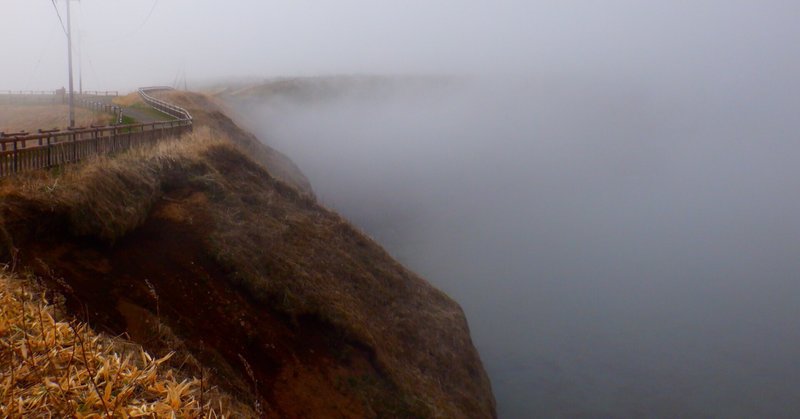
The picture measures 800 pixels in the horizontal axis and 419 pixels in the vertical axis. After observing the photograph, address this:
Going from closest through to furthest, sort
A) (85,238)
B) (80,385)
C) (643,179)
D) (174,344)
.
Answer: (80,385) → (174,344) → (85,238) → (643,179)

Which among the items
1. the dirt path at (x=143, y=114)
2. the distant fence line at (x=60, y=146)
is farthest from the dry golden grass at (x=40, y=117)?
the distant fence line at (x=60, y=146)

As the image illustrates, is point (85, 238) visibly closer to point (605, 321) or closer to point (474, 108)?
point (605, 321)

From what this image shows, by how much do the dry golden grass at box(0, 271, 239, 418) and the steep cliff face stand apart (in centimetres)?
202

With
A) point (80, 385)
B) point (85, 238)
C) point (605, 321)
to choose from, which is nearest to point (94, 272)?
point (85, 238)

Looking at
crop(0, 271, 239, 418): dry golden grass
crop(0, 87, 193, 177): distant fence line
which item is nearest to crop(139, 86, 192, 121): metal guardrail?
crop(0, 87, 193, 177): distant fence line

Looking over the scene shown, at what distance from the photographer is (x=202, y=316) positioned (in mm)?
11750

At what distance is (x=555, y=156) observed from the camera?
82.1 metres

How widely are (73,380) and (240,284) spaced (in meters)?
8.69

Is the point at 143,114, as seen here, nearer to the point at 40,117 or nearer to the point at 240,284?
the point at 40,117

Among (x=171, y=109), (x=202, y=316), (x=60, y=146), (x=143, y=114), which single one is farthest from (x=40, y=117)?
(x=202, y=316)

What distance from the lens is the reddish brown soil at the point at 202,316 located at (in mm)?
10008

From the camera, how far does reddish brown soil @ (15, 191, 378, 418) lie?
10.0 metres

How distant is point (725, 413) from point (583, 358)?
6.06 metres

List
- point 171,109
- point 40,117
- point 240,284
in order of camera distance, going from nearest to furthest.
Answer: point 240,284, point 171,109, point 40,117
